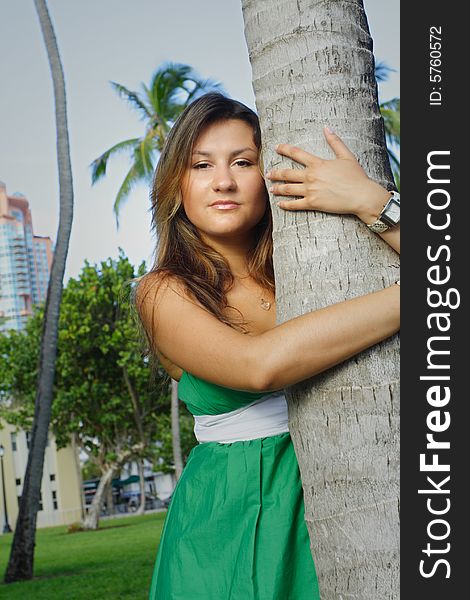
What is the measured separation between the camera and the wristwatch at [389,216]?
1760 millimetres

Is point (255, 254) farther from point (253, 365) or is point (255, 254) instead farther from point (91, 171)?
point (91, 171)

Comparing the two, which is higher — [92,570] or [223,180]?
[223,180]

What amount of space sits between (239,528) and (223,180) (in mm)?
816

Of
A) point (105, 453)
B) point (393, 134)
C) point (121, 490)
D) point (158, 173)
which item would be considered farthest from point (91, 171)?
point (121, 490)

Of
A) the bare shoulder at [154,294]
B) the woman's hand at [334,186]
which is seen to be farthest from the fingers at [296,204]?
the bare shoulder at [154,294]

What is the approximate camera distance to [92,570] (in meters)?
16.3

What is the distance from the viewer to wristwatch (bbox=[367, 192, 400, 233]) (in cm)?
176


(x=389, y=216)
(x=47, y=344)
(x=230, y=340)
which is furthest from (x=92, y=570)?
(x=389, y=216)

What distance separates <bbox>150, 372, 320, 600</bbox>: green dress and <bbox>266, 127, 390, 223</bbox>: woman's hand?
0.54 m

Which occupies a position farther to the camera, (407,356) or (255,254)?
(255,254)

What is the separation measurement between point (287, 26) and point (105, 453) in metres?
30.1

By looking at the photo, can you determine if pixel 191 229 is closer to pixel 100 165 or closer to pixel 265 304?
pixel 265 304

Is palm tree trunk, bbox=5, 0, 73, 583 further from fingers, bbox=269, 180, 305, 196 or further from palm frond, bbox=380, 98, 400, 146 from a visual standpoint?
fingers, bbox=269, 180, 305, 196

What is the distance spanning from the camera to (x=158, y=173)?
2318 millimetres
